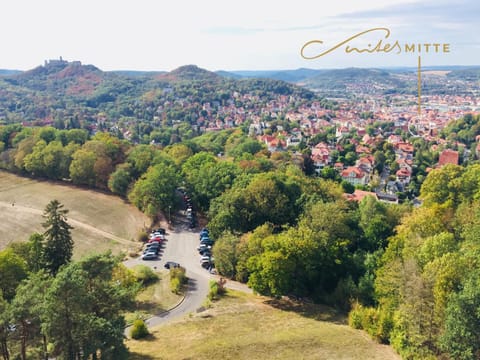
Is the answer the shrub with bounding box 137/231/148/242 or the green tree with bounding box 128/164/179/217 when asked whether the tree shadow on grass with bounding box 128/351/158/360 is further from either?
the green tree with bounding box 128/164/179/217

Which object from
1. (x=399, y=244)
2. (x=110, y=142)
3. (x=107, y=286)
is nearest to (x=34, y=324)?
(x=107, y=286)

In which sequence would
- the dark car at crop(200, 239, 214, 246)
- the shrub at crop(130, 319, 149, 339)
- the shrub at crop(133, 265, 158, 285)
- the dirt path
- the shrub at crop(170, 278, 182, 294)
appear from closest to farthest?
the shrub at crop(130, 319, 149, 339) < the shrub at crop(170, 278, 182, 294) < the shrub at crop(133, 265, 158, 285) < the dark car at crop(200, 239, 214, 246) < the dirt path

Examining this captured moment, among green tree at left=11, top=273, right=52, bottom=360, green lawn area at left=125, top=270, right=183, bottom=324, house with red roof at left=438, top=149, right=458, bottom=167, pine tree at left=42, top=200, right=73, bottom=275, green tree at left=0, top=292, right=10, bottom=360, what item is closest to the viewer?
green tree at left=0, top=292, right=10, bottom=360

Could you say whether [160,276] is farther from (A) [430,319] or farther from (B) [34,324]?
(A) [430,319]

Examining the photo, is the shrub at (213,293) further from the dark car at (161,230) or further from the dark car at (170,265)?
the dark car at (161,230)

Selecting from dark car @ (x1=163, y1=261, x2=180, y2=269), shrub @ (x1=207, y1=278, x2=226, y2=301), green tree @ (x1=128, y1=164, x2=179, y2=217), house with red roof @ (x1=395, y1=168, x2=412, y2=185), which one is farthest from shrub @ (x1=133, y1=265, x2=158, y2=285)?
house with red roof @ (x1=395, y1=168, x2=412, y2=185)

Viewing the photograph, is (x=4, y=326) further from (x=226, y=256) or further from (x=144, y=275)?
(x=226, y=256)

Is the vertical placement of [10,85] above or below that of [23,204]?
above
